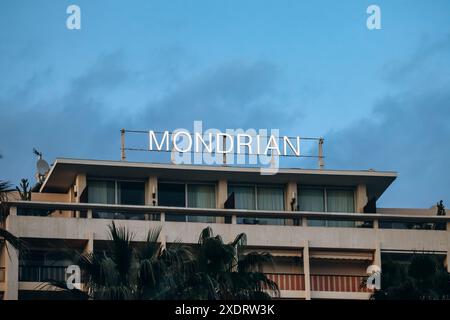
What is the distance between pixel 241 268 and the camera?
58.4 metres

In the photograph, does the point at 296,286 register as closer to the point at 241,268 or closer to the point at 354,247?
the point at 354,247

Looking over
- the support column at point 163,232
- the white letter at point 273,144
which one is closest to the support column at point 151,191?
the support column at point 163,232

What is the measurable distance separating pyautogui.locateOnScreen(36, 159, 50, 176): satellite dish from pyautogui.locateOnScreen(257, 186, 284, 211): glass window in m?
13.1

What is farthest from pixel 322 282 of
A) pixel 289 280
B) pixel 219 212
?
pixel 219 212

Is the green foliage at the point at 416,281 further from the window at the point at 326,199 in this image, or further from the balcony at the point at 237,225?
the window at the point at 326,199

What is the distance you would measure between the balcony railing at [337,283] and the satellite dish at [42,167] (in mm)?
18084

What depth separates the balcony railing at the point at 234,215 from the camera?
78.4 meters

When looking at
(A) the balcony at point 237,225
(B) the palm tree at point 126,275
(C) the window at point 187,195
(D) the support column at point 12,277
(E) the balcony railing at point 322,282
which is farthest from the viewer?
(C) the window at point 187,195

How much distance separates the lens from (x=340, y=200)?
8556 centimetres

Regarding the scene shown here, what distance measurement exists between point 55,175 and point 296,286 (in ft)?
51.5

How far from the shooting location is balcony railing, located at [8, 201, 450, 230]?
78.4m

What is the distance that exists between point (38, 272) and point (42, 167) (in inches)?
467

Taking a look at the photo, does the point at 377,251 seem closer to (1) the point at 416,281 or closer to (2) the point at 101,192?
(2) the point at 101,192
